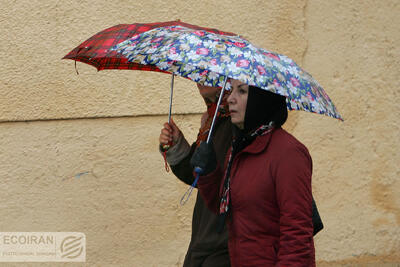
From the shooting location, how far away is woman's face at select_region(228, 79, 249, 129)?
2.45m

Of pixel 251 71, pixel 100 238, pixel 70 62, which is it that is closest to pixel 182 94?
pixel 70 62

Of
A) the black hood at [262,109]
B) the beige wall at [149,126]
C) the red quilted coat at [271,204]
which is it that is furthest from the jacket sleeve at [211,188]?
the beige wall at [149,126]

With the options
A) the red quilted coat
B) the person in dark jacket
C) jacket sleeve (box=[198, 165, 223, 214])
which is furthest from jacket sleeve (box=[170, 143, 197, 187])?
the red quilted coat

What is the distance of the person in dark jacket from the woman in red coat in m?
0.26

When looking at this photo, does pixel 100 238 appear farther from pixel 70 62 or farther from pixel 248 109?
pixel 248 109

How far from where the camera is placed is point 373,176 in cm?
479

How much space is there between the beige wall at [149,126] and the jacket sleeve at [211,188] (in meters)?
1.98

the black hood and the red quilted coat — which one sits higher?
the black hood

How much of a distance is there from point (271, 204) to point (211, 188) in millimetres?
380

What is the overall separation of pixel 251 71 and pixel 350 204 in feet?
9.72

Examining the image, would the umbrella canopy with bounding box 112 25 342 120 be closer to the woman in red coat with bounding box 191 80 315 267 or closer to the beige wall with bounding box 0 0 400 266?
the woman in red coat with bounding box 191 80 315 267

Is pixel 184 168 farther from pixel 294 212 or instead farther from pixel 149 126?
pixel 149 126

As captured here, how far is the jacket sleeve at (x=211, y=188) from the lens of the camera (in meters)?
2.56

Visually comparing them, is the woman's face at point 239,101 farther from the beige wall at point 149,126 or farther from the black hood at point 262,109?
the beige wall at point 149,126
